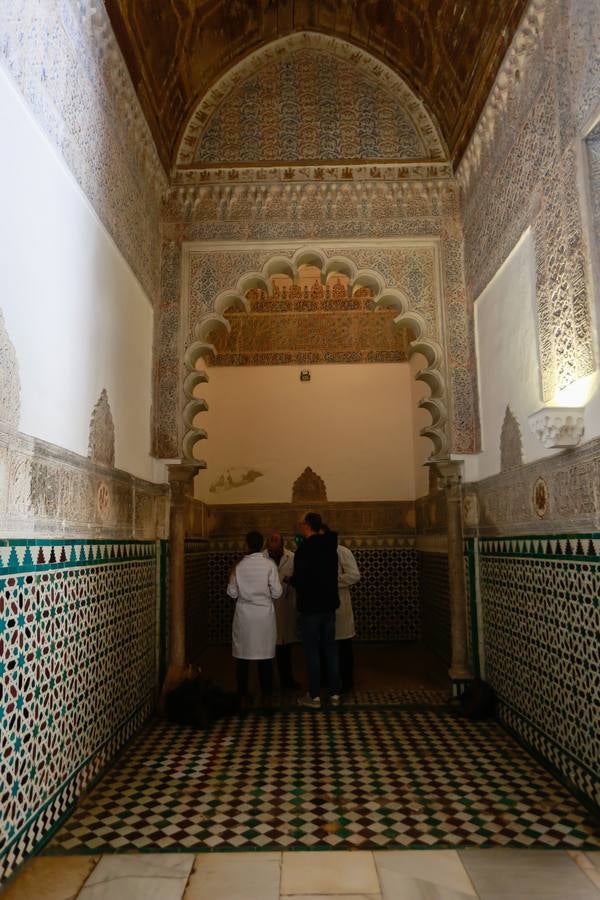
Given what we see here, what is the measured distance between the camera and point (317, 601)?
155 inches

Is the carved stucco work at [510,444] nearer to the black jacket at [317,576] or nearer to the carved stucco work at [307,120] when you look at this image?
the black jacket at [317,576]

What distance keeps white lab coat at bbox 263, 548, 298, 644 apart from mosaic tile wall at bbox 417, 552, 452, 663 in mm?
1124

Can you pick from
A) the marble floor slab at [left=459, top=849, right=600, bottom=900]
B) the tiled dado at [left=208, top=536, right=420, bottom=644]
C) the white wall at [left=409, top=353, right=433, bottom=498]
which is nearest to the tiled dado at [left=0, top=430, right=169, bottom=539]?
the marble floor slab at [left=459, top=849, right=600, bottom=900]

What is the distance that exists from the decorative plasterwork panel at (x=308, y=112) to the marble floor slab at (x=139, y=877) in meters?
3.94

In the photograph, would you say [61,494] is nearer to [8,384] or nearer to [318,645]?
[8,384]

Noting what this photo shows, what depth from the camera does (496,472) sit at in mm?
3695

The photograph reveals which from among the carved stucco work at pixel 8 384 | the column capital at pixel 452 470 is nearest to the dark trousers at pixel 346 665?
the column capital at pixel 452 470

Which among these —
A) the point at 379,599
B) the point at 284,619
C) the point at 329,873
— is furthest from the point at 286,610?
the point at 329,873

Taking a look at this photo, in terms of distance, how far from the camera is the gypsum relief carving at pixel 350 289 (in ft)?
13.7

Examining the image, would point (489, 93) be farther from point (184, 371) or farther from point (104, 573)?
point (104, 573)

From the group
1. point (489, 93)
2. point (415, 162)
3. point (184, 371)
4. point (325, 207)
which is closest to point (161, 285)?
point (184, 371)

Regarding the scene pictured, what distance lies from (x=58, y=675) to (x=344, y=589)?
7.63 feet

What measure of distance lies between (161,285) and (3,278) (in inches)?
92.1

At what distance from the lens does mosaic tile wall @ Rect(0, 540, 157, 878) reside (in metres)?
2.01
